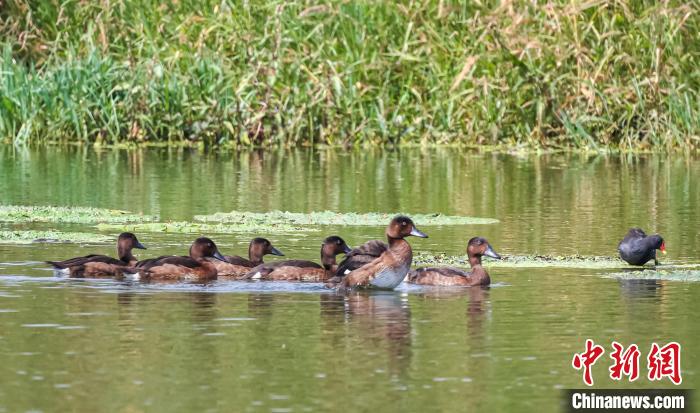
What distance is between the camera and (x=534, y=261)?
539 inches

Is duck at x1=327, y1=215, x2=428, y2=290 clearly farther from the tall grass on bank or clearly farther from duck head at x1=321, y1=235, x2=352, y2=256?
the tall grass on bank

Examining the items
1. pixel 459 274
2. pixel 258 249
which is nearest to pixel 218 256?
pixel 258 249

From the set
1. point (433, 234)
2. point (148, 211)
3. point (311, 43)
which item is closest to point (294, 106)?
point (311, 43)

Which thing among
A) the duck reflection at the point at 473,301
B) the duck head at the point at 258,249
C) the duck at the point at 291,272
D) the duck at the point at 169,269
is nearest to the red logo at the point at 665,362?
the duck reflection at the point at 473,301

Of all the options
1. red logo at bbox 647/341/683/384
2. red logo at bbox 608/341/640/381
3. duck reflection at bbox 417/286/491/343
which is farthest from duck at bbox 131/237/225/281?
red logo at bbox 647/341/683/384

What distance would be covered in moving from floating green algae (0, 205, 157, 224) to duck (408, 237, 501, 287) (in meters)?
4.55

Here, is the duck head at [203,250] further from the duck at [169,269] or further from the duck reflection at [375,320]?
the duck reflection at [375,320]

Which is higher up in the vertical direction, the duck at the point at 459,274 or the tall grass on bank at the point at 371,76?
the tall grass on bank at the point at 371,76

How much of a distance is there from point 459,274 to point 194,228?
3936 millimetres

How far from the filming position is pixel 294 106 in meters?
27.1

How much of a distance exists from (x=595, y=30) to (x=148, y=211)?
9.92m

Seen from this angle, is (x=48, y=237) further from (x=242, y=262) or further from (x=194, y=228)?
(x=242, y=262)

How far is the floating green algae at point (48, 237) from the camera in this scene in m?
14.8

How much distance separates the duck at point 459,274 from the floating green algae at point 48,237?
3.38 metres
